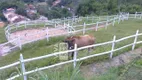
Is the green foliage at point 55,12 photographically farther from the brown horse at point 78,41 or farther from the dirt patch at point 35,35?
the brown horse at point 78,41

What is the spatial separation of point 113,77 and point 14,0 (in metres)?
46.0

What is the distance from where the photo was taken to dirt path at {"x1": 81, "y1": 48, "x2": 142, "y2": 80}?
18.7ft

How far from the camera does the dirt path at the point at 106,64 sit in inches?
224

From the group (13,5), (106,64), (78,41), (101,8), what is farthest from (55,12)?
(106,64)

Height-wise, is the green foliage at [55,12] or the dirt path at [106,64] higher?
the dirt path at [106,64]

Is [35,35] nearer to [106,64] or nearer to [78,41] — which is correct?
[78,41]

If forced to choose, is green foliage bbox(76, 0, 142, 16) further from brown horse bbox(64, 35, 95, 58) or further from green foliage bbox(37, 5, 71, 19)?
brown horse bbox(64, 35, 95, 58)

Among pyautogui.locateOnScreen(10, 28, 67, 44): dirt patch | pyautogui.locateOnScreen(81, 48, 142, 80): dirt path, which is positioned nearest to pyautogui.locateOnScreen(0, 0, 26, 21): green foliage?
pyautogui.locateOnScreen(10, 28, 67, 44): dirt patch

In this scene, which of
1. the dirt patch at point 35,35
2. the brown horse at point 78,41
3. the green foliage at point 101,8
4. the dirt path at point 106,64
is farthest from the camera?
the green foliage at point 101,8

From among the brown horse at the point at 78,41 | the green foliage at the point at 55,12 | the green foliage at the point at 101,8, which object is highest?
the brown horse at the point at 78,41

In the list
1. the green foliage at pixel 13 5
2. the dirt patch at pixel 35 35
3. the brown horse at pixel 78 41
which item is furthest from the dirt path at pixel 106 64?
the green foliage at pixel 13 5

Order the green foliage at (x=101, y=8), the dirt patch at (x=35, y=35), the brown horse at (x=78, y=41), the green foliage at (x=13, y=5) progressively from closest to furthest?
1. the brown horse at (x=78, y=41)
2. the dirt patch at (x=35, y=35)
3. the green foliage at (x=101, y=8)
4. the green foliage at (x=13, y=5)

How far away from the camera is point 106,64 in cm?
619

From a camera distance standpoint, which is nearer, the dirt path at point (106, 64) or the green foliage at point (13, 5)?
the dirt path at point (106, 64)
